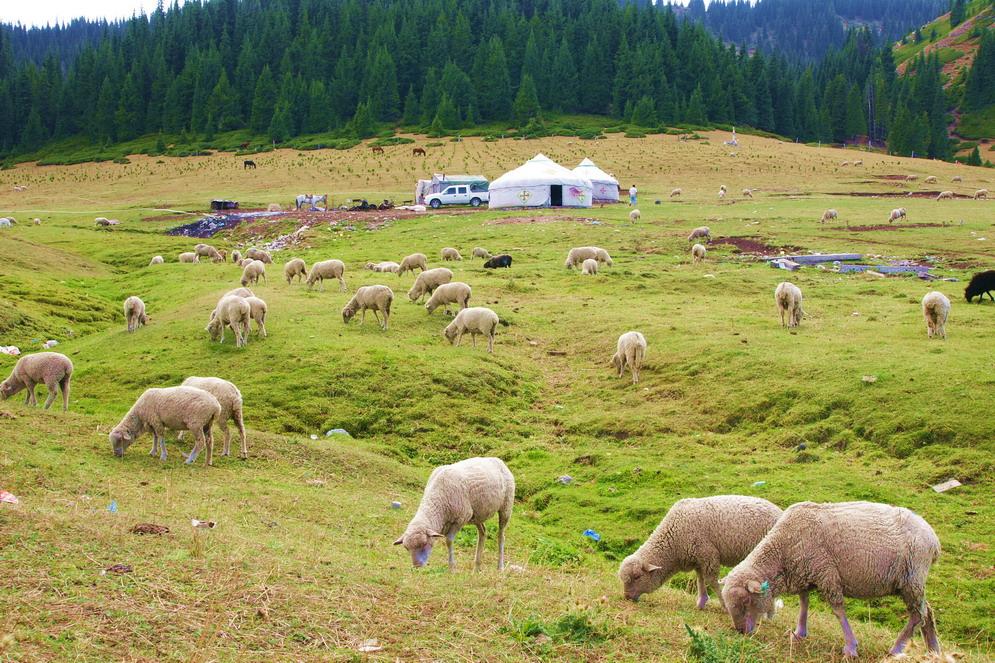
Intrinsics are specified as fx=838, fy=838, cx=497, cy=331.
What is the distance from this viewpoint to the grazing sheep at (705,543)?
387 inches

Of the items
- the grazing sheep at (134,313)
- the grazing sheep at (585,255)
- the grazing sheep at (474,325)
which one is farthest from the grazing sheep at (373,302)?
the grazing sheep at (585,255)

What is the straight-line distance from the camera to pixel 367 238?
48.5m

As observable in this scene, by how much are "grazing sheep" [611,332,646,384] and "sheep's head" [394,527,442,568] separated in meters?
12.5

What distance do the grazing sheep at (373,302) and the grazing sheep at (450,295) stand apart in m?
1.79

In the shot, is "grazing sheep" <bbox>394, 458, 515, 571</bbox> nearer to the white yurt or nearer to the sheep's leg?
the sheep's leg

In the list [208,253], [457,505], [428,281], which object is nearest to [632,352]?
[428,281]

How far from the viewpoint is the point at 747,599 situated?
8352 millimetres

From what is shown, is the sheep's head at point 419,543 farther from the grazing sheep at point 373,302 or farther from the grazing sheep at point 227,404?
the grazing sheep at point 373,302

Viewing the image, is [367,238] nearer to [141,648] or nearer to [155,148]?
[141,648]

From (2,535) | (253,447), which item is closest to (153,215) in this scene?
(253,447)

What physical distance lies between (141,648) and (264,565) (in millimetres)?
2094

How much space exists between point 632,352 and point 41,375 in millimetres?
13975

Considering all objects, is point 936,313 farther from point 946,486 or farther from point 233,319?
point 233,319

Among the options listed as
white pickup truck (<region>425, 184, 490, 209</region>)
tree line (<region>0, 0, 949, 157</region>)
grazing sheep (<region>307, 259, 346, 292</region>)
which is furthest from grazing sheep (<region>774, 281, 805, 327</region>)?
tree line (<region>0, 0, 949, 157</region>)
